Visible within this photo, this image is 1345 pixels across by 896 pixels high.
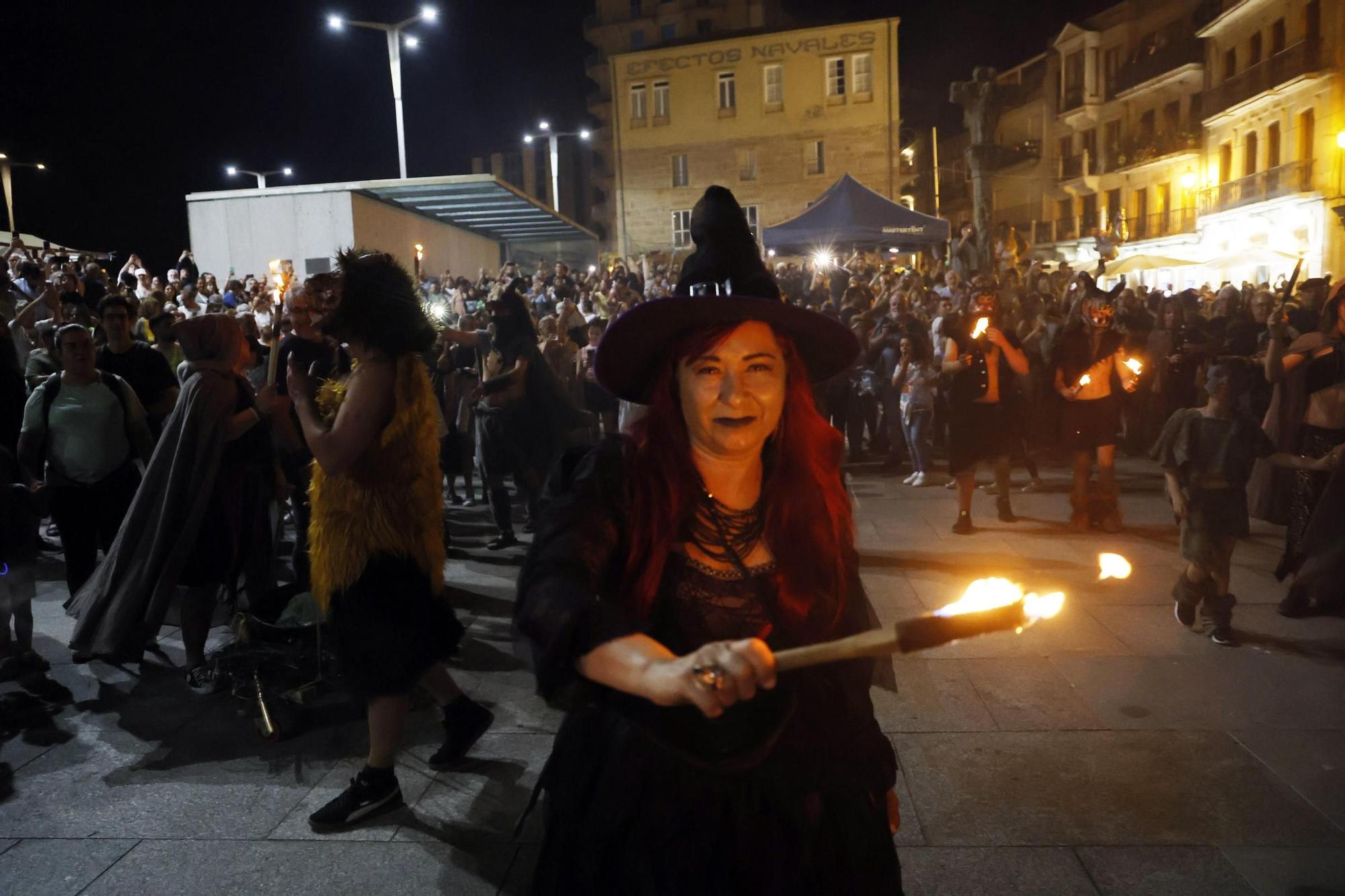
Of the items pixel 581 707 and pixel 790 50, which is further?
→ pixel 790 50

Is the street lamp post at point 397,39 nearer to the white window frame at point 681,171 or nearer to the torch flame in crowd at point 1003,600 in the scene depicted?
the torch flame in crowd at point 1003,600

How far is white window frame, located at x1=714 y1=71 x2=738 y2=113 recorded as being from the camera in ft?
144

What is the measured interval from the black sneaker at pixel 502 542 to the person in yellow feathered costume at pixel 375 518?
4039 millimetres

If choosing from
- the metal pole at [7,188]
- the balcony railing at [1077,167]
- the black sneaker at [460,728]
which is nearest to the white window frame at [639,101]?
the balcony railing at [1077,167]

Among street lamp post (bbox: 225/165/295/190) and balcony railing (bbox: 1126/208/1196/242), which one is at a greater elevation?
street lamp post (bbox: 225/165/295/190)

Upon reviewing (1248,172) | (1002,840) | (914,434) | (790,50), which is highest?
(790,50)

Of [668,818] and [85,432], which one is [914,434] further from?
[668,818]

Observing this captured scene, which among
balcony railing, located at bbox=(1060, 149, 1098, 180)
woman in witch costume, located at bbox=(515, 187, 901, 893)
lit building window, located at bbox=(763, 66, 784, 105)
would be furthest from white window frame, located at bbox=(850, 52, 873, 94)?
woman in witch costume, located at bbox=(515, 187, 901, 893)

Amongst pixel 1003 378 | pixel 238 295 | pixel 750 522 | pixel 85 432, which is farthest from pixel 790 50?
pixel 750 522

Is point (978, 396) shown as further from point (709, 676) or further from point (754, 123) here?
point (754, 123)

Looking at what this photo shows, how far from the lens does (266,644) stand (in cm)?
499

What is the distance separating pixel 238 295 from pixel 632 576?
42.8 ft

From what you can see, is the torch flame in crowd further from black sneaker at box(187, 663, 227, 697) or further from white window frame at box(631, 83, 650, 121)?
white window frame at box(631, 83, 650, 121)

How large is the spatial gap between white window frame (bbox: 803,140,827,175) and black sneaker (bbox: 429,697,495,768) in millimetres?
42079
